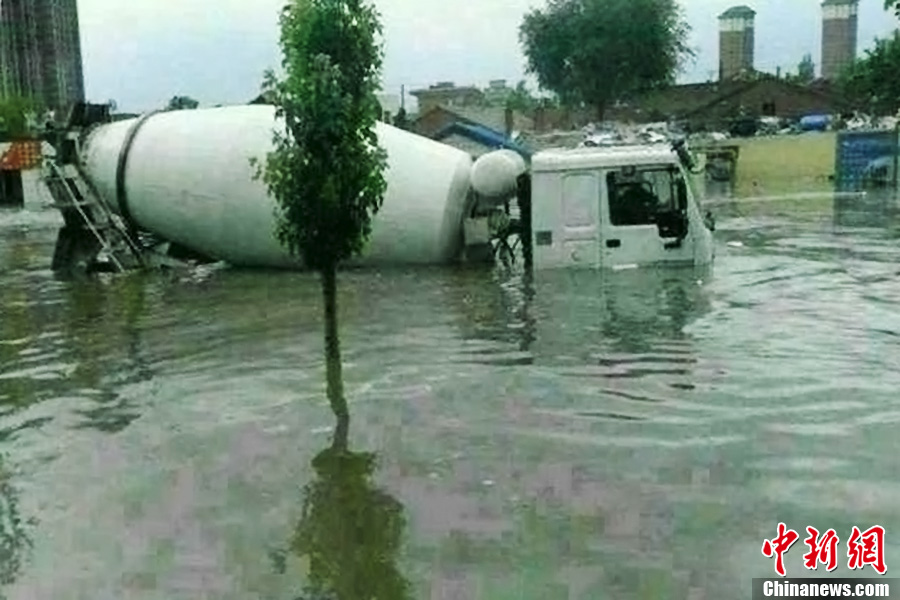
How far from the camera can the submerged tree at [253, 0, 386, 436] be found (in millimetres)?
8820

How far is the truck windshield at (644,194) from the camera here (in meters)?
14.6

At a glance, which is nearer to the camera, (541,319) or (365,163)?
(365,163)

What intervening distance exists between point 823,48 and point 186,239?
118931 millimetres

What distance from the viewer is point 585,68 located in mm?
69375

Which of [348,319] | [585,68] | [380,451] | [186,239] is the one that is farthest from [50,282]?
[585,68]

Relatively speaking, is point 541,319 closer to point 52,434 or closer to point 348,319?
point 348,319

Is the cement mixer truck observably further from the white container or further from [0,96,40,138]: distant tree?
[0,96,40,138]: distant tree

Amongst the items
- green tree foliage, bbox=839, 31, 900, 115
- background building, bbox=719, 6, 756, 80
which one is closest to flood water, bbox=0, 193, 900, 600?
green tree foliage, bbox=839, 31, 900, 115

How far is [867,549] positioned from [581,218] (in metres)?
9.89

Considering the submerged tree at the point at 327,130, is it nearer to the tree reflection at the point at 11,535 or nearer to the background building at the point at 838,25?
the tree reflection at the point at 11,535

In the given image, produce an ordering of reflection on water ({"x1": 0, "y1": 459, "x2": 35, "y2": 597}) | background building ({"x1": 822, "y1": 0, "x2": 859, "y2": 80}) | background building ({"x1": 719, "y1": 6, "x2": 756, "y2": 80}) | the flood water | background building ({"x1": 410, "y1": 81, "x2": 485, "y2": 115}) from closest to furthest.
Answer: the flood water < reflection on water ({"x1": 0, "y1": 459, "x2": 35, "y2": 597}) < background building ({"x1": 410, "y1": 81, "x2": 485, "y2": 115}) < background building ({"x1": 719, "y1": 6, "x2": 756, "y2": 80}) < background building ({"x1": 822, "y1": 0, "x2": 859, "y2": 80})

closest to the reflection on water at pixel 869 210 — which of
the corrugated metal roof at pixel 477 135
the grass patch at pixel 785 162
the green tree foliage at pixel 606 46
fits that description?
the grass patch at pixel 785 162

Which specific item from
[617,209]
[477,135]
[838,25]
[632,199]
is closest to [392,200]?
[617,209]

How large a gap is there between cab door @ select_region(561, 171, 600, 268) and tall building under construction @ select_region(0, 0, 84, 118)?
62.5 meters
